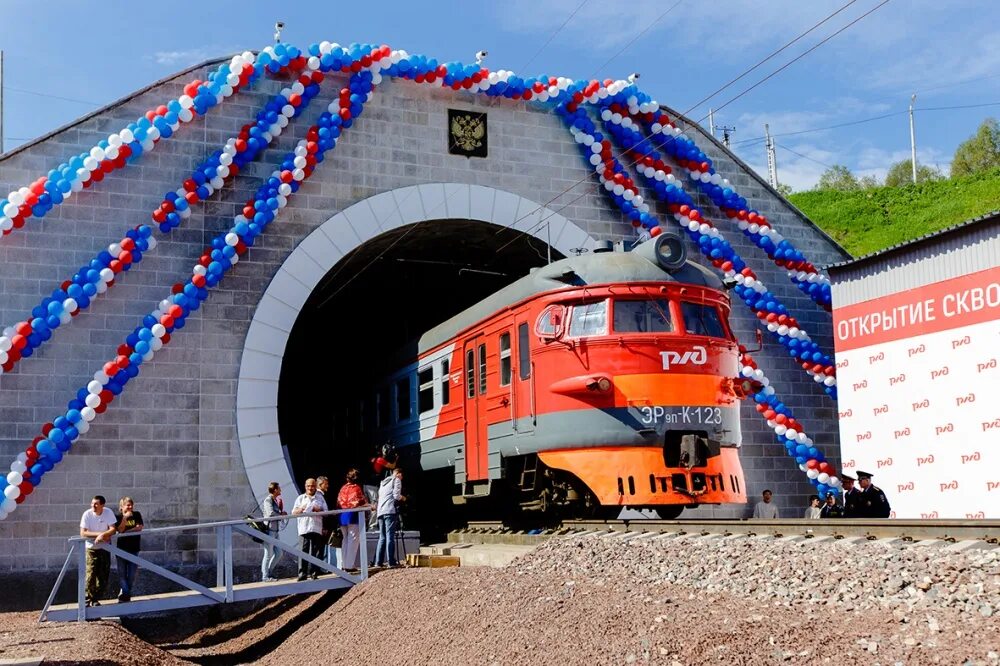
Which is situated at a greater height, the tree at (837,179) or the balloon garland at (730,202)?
the tree at (837,179)

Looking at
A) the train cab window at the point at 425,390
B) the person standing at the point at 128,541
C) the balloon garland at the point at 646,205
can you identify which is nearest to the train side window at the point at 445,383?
the train cab window at the point at 425,390

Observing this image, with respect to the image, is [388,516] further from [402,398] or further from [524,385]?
[402,398]

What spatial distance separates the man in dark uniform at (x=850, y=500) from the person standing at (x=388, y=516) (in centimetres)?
551

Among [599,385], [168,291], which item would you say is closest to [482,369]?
[599,385]

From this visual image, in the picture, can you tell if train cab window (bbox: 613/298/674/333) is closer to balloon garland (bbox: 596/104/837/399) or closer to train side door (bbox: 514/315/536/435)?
train side door (bbox: 514/315/536/435)

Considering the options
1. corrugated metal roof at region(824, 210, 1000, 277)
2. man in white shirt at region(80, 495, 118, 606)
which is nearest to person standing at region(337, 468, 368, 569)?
man in white shirt at region(80, 495, 118, 606)

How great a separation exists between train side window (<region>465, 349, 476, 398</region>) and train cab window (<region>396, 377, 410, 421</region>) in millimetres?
3217

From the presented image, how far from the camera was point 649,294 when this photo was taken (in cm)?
1292

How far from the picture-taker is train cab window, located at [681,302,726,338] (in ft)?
42.7

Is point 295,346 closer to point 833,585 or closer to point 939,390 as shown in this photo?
point 939,390

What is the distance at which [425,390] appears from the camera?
1725 cm

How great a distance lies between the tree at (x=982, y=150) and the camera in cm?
5597

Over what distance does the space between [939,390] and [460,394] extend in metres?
6.51

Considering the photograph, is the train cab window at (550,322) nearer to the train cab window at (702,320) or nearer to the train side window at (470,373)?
the train cab window at (702,320)
